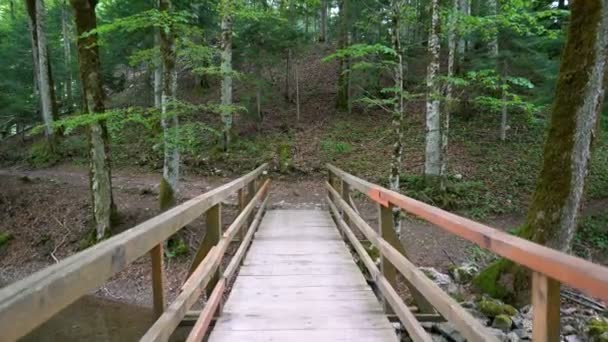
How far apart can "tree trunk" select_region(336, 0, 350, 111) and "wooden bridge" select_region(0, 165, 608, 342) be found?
13476 millimetres

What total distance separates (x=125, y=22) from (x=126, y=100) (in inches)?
630

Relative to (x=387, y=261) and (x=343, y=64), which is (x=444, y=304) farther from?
(x=343, y=64)

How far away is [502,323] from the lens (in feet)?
15.9

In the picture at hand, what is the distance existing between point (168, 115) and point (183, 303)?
6.68m

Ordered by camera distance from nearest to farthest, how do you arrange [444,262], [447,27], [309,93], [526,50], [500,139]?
1. [444,262]
2. [447,27]
3. [526,50]
4. [500,139]
5. [309,93]

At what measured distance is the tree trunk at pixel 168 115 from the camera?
27.9 feet

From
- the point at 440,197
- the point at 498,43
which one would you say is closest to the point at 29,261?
the point at 440,197

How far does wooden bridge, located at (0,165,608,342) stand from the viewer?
1.18 meters

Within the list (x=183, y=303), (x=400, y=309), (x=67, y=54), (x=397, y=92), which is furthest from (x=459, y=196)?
(x=67, y=54)

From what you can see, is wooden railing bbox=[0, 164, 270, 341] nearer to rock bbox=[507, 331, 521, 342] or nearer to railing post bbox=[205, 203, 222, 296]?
railing post bbox=[205, 203, 222, 296]

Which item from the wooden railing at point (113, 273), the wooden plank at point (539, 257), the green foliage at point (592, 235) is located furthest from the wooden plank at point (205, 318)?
the green foliage at point (592, 235)

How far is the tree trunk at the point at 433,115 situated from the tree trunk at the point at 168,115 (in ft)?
18.1

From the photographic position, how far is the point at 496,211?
1095 cm

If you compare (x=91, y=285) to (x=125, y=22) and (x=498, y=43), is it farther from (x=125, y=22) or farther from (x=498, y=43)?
(x=498, y=43)
